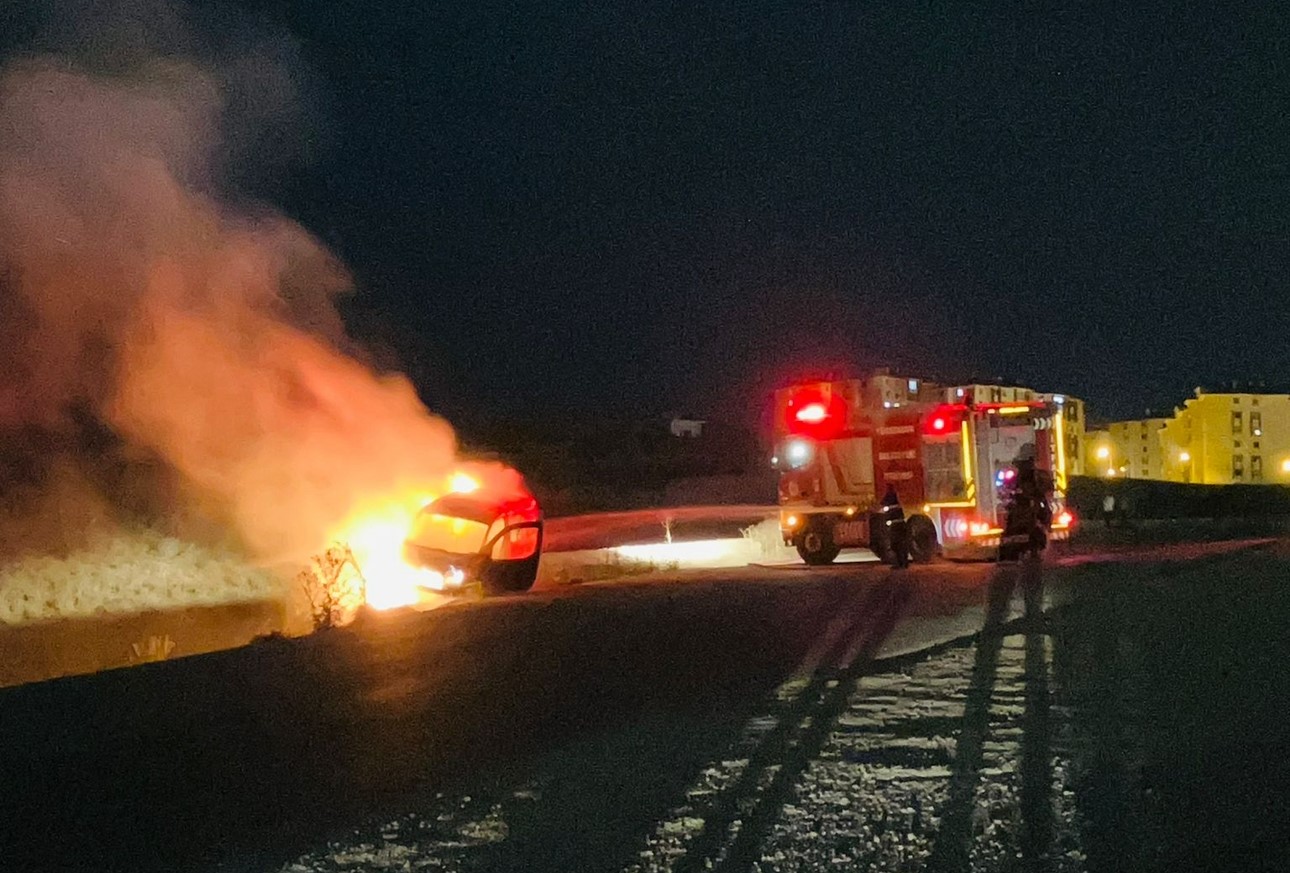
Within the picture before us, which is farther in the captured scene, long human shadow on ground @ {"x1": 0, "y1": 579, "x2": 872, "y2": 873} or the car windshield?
the car windshield

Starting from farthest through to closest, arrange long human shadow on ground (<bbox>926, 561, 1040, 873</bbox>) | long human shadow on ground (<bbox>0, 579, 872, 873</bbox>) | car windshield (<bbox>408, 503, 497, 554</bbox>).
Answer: car windshield (<bbox>408, 503, 497, 554</bbox>)
long human shadow on ground (<bbox>0, 579, 872, 873</bbox>)
long human shadow on ground (<bbox>926, 561, 1040, 873</bbox>)

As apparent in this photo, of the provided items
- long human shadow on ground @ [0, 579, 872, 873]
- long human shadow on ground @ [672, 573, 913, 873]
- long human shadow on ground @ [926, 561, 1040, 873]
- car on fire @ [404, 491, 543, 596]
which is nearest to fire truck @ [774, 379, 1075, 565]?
car on fire @ [404, 491, 543, 596]

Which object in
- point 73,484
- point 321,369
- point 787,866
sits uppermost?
point 321,369

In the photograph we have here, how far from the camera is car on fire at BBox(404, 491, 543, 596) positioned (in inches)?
696

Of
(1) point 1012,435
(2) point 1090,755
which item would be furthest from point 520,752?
(1) point 1012,435

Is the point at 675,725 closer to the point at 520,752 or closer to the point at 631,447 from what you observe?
the point at 520,752

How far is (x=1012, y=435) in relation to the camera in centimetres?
2178

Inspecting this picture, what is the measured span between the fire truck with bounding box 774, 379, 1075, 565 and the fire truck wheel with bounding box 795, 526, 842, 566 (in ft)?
0.06

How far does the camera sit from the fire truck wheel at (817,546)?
2259cm

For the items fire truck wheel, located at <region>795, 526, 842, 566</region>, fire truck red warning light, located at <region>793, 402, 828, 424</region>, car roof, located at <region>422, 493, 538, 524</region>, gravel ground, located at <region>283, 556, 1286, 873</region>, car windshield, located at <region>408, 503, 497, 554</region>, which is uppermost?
fire truck red warning light, located at <region>793, 402, 828, 424</region>

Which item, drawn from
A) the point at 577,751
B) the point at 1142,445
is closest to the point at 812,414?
the point at 577,751

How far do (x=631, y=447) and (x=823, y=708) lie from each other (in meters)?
66.0

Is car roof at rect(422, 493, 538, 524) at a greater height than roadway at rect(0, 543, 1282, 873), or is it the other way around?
car roof at rect(422, 493, 538, 524)

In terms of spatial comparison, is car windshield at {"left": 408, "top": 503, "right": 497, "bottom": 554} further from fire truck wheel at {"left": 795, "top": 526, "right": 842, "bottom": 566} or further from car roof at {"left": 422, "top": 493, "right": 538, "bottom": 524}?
fire truck wheel at {"left": 795, "top": 526, "right": 842, "bottom": 566}
